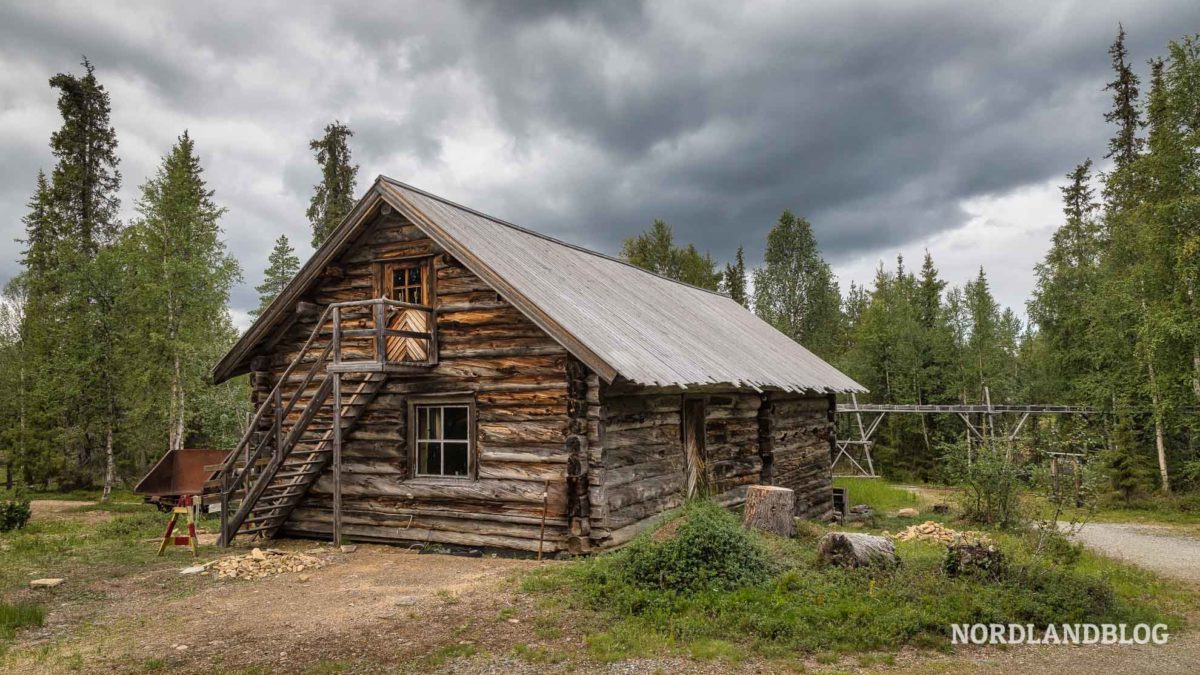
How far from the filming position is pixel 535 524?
11.4 m

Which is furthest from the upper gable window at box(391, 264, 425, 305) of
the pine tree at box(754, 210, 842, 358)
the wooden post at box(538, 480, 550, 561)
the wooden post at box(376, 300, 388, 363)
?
the pine tree at box(754, 210, 842, 358)

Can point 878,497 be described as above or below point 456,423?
below

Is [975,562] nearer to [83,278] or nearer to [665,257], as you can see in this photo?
[83,278]

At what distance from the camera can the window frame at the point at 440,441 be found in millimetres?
12086

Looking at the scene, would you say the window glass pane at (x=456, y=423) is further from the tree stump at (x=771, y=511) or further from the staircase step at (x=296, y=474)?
the tree stump at (x=771, y=511)

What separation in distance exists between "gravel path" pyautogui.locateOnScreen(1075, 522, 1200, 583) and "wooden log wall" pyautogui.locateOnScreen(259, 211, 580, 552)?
30.6ft

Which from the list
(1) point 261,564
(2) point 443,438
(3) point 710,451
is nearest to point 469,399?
(2) point 443,438

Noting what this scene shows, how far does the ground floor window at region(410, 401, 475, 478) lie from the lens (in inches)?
489

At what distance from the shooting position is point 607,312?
44.5 feet

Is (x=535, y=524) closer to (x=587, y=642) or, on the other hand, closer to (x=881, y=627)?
(x=587, y=642)

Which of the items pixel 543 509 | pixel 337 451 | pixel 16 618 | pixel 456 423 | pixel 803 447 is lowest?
pixel 16 618

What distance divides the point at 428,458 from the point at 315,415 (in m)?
2.42

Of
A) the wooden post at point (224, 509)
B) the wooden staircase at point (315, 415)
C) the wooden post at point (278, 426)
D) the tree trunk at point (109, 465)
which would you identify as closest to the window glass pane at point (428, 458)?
the wooden staircase at point (315, 415)

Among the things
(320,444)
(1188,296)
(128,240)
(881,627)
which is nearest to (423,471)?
(320,444)
